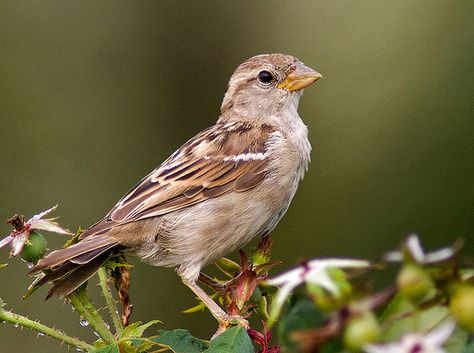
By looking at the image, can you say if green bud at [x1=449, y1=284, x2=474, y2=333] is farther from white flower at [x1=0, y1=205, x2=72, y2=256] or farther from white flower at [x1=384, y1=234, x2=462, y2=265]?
white flower at [x1=0, y1=205, x2=72, y2=256]

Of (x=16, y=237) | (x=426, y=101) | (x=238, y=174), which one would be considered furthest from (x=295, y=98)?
(x=426, y=101)

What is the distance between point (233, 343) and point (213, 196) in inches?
86.0

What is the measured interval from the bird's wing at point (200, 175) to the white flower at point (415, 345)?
2.86 meters

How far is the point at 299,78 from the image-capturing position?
186 inches

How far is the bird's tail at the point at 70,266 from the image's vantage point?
8.51ft

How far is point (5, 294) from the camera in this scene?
8.42m

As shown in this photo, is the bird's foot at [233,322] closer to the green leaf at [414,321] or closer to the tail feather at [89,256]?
the tail feather at [89,256]

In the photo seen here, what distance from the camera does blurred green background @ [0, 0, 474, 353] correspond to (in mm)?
7934

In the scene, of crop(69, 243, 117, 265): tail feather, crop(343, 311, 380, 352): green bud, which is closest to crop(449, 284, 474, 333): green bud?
crop(343, 311, 380, 352): green bud

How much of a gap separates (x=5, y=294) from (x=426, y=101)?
4151mm

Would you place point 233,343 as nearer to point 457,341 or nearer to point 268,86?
point 457,341

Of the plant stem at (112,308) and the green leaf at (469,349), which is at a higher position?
the green leaf at (469,349)

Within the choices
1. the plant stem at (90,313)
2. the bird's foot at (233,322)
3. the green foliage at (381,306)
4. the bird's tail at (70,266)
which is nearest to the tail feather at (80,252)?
the bird's tail at (70,266)

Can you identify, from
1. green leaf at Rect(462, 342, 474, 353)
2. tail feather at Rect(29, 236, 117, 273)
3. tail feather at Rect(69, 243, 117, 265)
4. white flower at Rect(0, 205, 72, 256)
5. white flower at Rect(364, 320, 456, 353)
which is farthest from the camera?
tail feather at Rect(69, 243, 117, 265)
